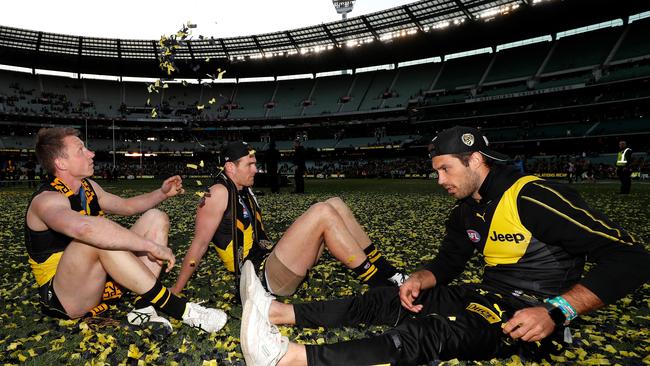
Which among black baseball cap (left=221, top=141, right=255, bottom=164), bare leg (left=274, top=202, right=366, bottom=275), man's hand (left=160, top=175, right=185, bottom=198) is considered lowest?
bare leg (left=274, top=202, right=366, bottom=275)

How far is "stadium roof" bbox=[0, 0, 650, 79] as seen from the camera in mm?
40778

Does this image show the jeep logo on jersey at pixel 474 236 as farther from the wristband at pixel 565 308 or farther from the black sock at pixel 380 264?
the black sock at pixel 380 264

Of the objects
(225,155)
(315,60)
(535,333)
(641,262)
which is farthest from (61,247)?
(315,60)

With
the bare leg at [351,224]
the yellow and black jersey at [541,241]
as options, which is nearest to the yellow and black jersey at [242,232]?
the bare leg at [351,224]

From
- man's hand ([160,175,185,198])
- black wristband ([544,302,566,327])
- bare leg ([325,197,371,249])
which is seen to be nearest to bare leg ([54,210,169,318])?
man's hand ([160,175,185,198])

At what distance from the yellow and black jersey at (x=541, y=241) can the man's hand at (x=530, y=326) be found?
1.38ft

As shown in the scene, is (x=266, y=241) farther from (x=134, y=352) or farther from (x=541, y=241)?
(x=541, y=241)

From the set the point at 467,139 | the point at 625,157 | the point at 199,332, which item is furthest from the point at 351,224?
the point at 625,157

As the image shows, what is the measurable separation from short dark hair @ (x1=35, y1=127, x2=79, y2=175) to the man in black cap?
6.96 feet

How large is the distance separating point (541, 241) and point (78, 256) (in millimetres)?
3788

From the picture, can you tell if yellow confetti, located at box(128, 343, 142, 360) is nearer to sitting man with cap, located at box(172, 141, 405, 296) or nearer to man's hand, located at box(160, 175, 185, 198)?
sitting man with cap, located at box(172, 141, 405, 296)

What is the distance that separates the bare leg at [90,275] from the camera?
3193 millimetres

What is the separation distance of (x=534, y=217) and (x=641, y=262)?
669 millimetres

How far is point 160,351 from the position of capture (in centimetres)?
321
